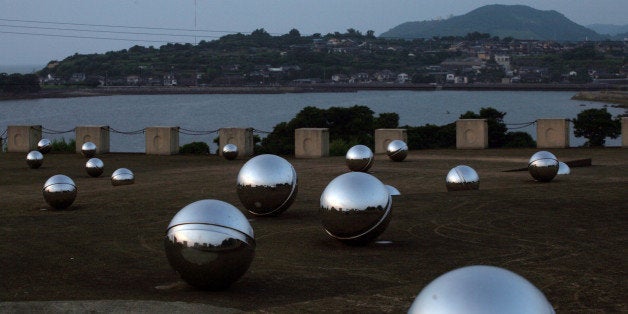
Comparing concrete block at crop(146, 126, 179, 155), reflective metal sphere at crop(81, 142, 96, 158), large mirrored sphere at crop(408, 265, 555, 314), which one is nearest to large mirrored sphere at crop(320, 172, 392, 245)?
large mirrored sphere at crop(408, 265, 555, 314)

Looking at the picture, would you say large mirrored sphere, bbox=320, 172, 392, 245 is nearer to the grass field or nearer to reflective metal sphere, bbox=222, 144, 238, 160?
the grass field

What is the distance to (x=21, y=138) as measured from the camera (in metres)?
38.6

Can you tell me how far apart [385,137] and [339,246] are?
2222 cm

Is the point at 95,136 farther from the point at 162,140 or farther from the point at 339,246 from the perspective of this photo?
the point at 339,246

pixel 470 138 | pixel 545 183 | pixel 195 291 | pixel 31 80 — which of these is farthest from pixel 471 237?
pixel 31 80

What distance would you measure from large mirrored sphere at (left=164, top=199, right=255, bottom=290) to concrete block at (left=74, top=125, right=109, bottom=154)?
28.4m

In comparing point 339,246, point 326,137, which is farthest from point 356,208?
point 326,137

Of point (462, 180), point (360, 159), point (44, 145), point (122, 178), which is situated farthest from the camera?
point (44, 145)

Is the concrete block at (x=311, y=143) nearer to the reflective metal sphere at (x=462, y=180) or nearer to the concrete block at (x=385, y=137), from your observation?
the concrete block at (x=385, y=137)

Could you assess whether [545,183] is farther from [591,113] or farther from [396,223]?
[591,113]

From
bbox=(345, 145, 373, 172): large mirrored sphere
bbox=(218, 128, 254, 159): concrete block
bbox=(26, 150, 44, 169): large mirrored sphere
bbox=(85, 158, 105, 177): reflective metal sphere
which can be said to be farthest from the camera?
bbox=(218, 128, 254, 159): concrete block

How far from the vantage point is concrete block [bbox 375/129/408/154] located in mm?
34219

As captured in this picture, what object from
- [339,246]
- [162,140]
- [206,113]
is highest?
[206,113]

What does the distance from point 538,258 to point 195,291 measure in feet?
14.3
